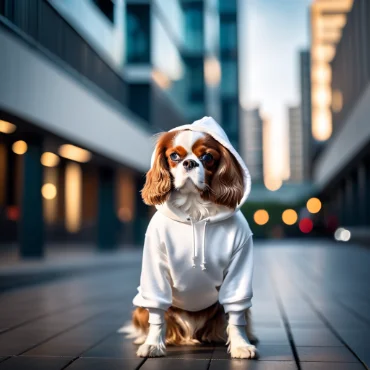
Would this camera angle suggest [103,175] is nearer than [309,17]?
Yes

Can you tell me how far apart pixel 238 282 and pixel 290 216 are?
57.6 metres

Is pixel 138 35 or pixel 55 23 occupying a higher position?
pixel 138 35

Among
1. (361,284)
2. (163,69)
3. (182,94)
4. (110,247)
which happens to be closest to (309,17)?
(182,94)

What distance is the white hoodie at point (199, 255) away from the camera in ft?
13.9

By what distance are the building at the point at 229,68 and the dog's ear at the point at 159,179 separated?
49.8 meters

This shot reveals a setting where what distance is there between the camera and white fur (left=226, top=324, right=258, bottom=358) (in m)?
4.22

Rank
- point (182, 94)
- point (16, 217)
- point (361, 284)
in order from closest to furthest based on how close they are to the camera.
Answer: point (361, 284)
point (16, 217)
point (182, 94)

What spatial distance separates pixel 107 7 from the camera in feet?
75.7

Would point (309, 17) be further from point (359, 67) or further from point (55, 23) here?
point (55, 23)

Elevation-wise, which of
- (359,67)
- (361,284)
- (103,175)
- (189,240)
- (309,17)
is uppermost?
(309,17)

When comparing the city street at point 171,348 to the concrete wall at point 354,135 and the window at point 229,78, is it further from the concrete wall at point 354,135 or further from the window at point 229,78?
the window at point 229,78

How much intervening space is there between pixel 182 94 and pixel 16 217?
1767 cm

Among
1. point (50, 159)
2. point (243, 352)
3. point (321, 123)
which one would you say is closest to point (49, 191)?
point (50, 159)

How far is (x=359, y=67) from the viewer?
1148 inches
